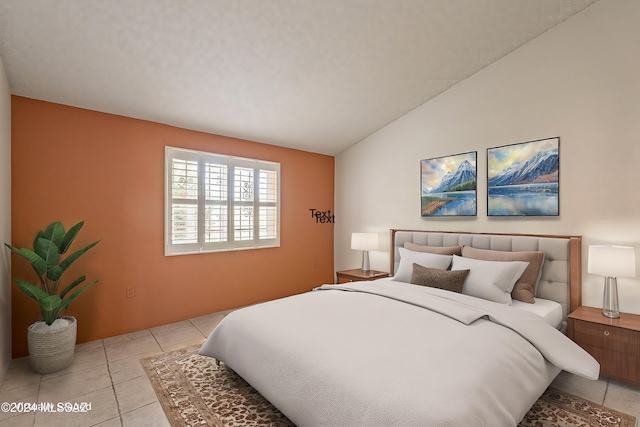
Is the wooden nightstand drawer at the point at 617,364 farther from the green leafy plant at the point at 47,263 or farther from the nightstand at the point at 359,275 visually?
the green leafy plant at the point at 47,263

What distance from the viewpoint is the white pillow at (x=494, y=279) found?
2619mm

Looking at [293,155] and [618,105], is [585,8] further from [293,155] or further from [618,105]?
[293,155]

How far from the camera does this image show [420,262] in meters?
3.22

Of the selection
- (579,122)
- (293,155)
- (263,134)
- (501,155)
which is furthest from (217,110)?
(579,122)

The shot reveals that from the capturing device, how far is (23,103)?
109 inches

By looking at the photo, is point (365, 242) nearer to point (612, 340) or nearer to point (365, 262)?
point (365, 262)

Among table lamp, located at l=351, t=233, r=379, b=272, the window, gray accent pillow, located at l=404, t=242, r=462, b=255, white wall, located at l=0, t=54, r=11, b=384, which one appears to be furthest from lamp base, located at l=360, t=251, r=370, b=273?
white wall, located at l=0, t=54, r=11, b=384

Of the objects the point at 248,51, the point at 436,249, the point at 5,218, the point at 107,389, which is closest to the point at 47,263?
the point at 5,218

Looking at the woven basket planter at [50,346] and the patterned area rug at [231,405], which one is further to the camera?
the woven basket planter at [50,346]

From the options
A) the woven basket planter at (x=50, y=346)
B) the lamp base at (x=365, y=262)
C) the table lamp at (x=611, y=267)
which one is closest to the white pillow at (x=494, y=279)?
the table lamp at (x=611, y=267)

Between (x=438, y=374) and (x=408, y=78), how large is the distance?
2.87 metres

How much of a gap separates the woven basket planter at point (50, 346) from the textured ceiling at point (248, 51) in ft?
6.42

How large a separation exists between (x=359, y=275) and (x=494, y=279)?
5.66 feet

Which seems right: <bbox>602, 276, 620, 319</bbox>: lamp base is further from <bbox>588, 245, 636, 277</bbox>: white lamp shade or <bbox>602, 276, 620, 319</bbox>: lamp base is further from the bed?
the bed
